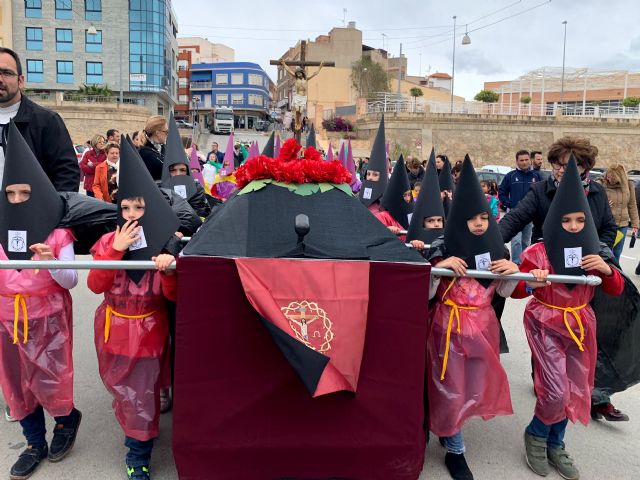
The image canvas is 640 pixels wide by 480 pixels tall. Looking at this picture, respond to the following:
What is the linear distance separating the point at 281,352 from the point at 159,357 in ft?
2.57

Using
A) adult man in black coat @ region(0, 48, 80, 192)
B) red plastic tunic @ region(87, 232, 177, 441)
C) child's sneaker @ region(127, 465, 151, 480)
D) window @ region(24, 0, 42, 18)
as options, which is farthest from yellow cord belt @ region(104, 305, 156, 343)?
window @ region(24, 0, 42, 18)

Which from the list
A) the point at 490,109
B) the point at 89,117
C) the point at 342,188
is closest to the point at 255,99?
the point at 89,117

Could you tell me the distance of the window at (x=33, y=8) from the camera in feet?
156

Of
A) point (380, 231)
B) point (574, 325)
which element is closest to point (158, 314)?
point (380, 231)

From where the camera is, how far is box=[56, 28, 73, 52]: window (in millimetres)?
49156

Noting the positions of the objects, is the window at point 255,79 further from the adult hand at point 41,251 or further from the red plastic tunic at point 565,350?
the red plastic tunic at point 565,350

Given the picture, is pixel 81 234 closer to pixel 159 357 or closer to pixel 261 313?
pixel 159 357

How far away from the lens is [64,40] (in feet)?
162

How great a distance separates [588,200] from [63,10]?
56014 mm

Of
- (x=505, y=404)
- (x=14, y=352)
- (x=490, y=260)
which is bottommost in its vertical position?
(x=505, y=404)

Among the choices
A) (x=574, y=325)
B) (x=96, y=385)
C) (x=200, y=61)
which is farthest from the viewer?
(x=200, y=61)

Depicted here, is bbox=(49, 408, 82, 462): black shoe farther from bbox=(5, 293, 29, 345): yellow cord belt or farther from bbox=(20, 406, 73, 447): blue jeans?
bbox=(5, 293, 29, 345): yellow cord belt

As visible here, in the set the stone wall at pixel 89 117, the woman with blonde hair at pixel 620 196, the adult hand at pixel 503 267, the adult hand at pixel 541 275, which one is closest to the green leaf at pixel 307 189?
the adult hand at pixel 503 267

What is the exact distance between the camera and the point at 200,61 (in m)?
86.4
